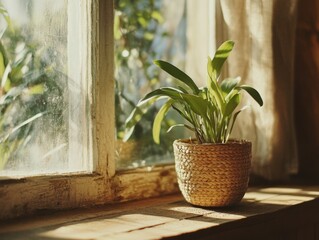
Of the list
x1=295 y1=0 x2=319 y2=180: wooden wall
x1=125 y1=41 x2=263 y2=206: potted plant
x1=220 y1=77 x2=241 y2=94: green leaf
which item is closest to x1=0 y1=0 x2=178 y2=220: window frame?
x1=125 y1=41 x2=263 y2=206: potted plant

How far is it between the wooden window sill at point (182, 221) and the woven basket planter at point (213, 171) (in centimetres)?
4

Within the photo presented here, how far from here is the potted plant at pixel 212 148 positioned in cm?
111

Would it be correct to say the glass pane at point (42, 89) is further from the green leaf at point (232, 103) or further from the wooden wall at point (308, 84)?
the wooden wall at point (308, 84)

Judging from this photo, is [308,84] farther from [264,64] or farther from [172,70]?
[172,70]

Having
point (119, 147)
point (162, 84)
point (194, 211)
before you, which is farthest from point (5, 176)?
point (162, 84)

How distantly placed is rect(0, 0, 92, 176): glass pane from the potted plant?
0.75ft

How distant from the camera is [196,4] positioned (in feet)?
4.89

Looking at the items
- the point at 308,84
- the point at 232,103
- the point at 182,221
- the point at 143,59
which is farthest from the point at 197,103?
the point at 308,84

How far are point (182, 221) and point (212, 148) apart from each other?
185mm

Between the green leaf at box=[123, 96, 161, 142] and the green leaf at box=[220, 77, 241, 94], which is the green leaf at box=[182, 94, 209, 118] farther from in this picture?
the green leaf at box=[123, 96, 161, 142]

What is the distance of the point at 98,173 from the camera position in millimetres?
1224

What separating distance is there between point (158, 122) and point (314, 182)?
2.12ft

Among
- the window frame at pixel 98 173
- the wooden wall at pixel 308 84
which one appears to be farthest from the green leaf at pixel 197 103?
the wooden wall at pixel 308 84

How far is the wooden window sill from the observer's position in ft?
3.16
